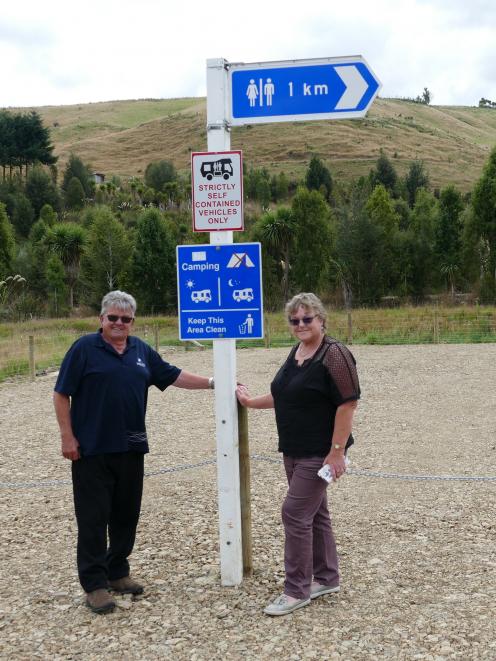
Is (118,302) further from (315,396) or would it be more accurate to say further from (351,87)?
(351,87)

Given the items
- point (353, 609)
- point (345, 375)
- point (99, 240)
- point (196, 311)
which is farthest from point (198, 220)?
point (99, 240)

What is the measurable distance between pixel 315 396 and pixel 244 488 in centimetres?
91

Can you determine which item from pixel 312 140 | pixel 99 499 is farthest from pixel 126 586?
pixel 312 140

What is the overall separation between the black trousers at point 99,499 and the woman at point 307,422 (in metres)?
0.88

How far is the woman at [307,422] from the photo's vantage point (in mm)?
3762

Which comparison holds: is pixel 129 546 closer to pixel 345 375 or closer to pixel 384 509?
pixel 345 375

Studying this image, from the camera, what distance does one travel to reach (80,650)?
3676 mm

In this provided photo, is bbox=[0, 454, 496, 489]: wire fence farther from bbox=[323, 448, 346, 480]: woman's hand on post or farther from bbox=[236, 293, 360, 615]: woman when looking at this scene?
bbox=[323, 448, 346, 480]: woman's hand on post

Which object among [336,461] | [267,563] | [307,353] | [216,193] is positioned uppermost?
[216,193]

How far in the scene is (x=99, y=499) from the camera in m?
4.05

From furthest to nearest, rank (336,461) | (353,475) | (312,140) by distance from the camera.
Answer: (312,140) → (353,475) → (336,461)

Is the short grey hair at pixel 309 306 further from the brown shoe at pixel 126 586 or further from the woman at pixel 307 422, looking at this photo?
the brown shoe at pixel 126 586

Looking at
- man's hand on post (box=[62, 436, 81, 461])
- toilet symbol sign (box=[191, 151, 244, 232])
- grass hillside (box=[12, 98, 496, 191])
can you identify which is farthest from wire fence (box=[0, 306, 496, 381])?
grass hillside (box=[12, 98, 496, 191])

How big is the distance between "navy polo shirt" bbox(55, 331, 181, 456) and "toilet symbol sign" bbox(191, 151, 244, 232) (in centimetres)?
88
